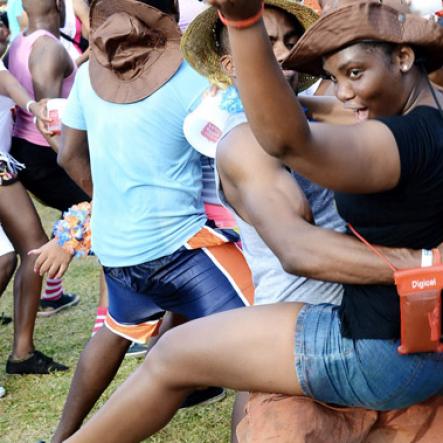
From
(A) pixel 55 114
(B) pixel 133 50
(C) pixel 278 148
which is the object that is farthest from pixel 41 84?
(C) pixel 278 148

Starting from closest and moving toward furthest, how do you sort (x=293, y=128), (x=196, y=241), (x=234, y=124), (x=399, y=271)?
(x=293, y=128)
(x=399, y=271)
(x=234, y=124)
(x=196, y=241)

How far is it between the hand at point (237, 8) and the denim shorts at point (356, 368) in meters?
0.89

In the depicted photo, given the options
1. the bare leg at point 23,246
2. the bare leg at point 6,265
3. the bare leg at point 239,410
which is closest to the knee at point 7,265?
the bare leg at point 6,265

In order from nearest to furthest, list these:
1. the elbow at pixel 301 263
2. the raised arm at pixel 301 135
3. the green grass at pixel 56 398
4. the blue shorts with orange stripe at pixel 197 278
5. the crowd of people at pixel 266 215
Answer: the raised arm at pixel 301 135, the crowd of people at pixel 266 215, the elbow at pixel 301 263, the blue shorts with orange stripe at pixel 197 278, the green grass at pixel 56 398

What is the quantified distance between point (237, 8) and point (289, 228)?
29.0 inches

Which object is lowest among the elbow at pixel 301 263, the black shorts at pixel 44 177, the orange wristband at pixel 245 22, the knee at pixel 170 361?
the black shorts at pixel 44 177

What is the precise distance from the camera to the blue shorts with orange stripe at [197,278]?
3.47 m

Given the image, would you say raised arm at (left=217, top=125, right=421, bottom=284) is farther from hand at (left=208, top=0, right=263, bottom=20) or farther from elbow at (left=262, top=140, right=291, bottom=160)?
hand at (left=208, top=0, right=263, bottom=20)

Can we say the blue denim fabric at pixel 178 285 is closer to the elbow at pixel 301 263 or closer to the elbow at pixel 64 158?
the elbow at pixel 64 158

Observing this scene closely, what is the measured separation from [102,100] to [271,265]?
1.24 metres

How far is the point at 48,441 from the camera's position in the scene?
4.34m

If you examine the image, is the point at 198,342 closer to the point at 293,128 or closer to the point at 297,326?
the point at 297,326

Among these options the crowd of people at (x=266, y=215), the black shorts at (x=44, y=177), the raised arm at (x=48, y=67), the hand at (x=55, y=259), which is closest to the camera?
the crowd of people at (x=266, y=215)

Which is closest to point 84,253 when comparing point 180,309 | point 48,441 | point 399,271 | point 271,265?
point 180,309
